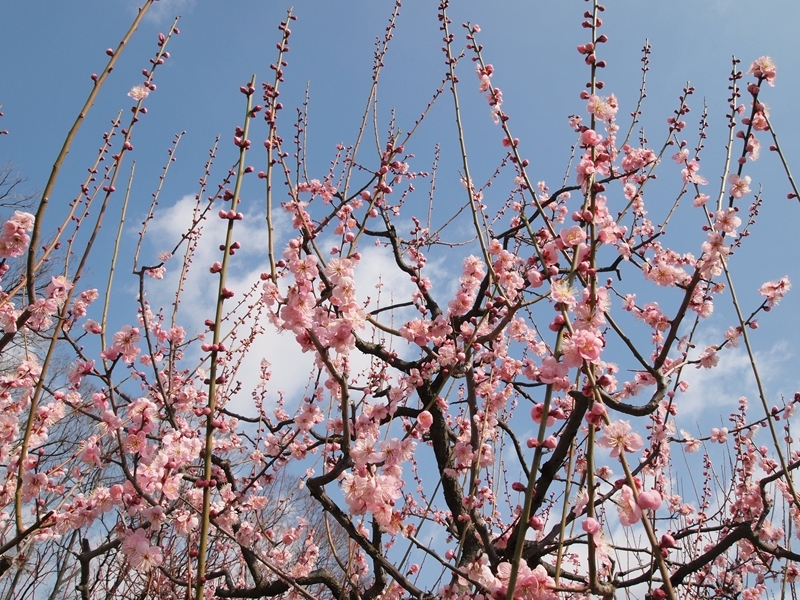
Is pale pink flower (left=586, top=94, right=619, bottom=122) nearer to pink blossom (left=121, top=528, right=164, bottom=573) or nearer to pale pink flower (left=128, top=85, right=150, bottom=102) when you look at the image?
pale pink flower (left=128, top=85, right=150, bottom=102)

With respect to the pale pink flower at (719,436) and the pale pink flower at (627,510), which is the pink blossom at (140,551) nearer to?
the pale pink flower at (627,510)

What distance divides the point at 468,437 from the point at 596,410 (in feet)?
5.58

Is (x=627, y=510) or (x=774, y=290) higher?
(x=774, y=290)

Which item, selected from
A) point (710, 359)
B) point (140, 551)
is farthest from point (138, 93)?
point (710, 359)

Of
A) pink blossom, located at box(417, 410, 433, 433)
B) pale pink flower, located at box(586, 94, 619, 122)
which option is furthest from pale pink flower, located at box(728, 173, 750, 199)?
pink blossom, located at box(417, 410, 433, 433)

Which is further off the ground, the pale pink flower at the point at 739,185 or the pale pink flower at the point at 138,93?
the pale pink flower at the point at 739,185

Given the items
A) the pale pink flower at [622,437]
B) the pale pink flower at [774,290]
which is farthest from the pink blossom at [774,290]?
the pale pink flower at [622,437]

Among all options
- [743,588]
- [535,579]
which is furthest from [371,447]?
[743,588]

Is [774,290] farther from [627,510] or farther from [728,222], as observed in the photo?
[627,510]

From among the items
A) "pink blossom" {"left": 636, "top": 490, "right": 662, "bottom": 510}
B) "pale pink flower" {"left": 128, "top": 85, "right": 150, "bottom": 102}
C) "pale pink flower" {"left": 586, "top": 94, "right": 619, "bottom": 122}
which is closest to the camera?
"pink blossom" {"left": 636, "top": 490, "right": 662, "bottom": 510}

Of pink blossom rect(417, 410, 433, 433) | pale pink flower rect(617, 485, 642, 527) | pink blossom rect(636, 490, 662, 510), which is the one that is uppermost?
pink blossom rect(417, 410, 433, 433)

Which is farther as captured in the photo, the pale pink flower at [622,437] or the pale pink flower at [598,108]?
the pale pink flower at [598,108]

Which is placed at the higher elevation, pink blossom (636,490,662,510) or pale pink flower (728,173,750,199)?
pale pink flower (728,173,750,199)

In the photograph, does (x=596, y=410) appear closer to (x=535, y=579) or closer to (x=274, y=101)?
(x=535, y=579)
